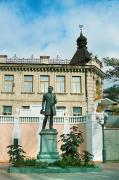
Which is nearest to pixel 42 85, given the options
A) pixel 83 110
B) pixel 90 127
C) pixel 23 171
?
pixel 83 110

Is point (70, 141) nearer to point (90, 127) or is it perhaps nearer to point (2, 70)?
point (90, 127)

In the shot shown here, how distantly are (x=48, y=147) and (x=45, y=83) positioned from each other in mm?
20288

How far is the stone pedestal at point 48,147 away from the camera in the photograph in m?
16.8

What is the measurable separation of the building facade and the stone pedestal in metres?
18.7

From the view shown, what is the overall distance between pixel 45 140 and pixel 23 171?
2.85 metres

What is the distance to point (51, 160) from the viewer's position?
16641 millimetres

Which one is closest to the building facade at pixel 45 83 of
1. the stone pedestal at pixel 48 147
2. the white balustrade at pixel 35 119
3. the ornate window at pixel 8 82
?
the ornate window at pixel 8 82

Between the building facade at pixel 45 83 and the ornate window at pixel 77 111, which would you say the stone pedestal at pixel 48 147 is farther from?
the ornate window at pixel 77 111

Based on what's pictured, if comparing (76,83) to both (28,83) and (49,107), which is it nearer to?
(28,83)

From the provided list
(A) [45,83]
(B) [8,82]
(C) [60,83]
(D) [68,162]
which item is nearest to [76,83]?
(C) [60,83]

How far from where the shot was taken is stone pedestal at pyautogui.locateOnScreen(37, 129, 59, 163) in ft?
55.2

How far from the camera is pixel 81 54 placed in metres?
41.8

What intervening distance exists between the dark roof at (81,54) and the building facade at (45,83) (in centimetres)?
154

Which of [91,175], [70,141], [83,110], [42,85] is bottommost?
[91,175]
